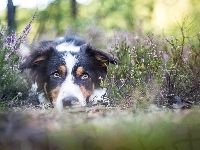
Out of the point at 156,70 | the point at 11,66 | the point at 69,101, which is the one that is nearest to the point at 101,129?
the point at 69,101

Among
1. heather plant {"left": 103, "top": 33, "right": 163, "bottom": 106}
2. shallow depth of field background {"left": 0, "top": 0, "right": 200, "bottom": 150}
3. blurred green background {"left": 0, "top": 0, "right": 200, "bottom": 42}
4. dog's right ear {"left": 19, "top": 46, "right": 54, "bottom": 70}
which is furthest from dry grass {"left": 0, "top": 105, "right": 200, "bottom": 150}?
blurred green background {"left": 0, "top": 0, "right": 200, "bottom": 42}

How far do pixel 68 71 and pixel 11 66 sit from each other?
0.31 m

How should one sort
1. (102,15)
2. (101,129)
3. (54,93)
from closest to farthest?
1. (101,129)
2. (54,93)
3. (102,15)

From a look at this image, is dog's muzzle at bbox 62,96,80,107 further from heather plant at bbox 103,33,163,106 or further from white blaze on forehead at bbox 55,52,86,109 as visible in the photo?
heather plant at bbox 103,33,163,106

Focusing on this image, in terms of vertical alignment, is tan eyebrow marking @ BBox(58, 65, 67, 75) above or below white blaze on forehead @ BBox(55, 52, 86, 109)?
above

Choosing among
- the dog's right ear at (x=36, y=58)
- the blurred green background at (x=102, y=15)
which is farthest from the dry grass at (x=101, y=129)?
the blurred green background at (x=102, y=15)

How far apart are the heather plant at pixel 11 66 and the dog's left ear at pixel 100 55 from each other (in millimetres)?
327

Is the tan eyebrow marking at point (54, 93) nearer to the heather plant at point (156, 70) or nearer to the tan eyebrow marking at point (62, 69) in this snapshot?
the tan eyebrow marking at point (62, 69)

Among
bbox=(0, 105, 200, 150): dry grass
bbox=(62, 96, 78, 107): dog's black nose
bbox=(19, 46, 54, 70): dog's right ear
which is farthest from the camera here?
bbox=(19, 46, 54, 70): dog's right ear

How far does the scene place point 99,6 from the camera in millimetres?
3779

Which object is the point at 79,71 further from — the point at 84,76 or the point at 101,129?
the point at 101,129

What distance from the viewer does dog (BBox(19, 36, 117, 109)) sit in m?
3.64

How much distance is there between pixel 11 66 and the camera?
370 cm

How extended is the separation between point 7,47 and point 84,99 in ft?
1.65
